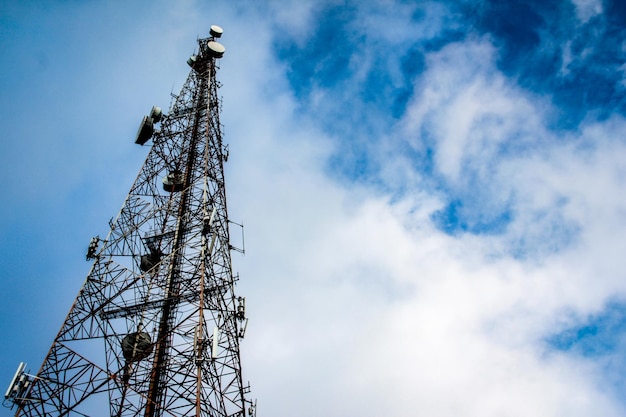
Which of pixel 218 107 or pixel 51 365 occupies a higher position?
pixel 218 107

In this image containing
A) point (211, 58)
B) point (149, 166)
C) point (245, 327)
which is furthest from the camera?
point (211, 58)

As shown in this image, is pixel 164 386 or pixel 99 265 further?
pixel 99 265

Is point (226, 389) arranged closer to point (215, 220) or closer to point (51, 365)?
point (51, 365)

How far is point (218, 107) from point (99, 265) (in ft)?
49.9

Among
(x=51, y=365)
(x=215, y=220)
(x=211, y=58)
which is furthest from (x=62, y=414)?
(x=211, y=58)

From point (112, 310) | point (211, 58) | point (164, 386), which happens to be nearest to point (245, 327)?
point (164, 386)

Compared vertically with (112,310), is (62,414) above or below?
below

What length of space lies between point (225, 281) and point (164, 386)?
19.5 ft

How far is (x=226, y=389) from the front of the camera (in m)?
19.1

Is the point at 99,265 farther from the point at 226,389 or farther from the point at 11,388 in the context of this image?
the point at 226,389

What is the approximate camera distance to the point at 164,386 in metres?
17.8

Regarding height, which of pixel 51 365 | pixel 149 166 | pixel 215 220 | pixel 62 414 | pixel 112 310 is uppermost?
pixel 149 166

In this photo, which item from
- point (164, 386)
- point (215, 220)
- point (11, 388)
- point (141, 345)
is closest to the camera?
point (11, 388)

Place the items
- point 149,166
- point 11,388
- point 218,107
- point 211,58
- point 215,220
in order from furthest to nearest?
point 211,58, point 218,107, point 149,166, point 215,220, point 11,388
